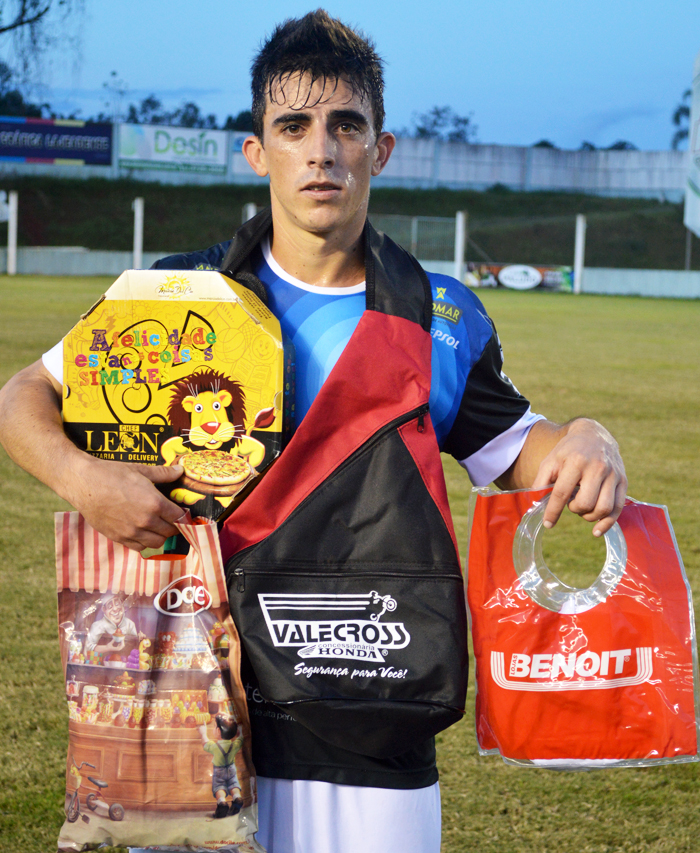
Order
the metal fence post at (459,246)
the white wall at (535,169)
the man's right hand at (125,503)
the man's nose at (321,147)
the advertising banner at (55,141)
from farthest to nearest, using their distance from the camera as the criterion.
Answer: the white wall at (535,169) < the advertising banner at (55,141) < the metal fence post at (459,246) < the man's nose at (321,147) < the man's right hand at (125,503)

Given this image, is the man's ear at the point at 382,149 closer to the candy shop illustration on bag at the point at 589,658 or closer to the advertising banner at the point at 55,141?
the candy shop illustration on bag at the point at 589,658

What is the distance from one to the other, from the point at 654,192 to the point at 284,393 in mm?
60483

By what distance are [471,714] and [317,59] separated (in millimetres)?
2337

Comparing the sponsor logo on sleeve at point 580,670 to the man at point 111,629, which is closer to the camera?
the man at point 111,629

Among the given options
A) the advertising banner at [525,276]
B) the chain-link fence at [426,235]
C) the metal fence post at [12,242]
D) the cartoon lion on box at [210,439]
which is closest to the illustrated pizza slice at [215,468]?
the cartoon lion on box at [210,439]

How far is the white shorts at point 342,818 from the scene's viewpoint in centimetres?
144

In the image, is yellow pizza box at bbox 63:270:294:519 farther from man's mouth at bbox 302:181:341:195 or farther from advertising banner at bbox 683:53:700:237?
advertising banner at bbox 683:53:700:237

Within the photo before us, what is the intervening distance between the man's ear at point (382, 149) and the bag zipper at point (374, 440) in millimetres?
481

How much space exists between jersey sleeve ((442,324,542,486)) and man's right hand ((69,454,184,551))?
0.57 metres

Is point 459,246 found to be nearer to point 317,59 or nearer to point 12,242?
point 12,242

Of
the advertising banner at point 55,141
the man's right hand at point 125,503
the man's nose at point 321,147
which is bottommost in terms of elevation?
the man's right hand at point 125,503

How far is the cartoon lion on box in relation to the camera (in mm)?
1340

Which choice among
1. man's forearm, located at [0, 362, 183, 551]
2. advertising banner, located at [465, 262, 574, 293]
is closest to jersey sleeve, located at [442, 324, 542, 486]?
man's forearm, located at [0, 362, 183, 551]

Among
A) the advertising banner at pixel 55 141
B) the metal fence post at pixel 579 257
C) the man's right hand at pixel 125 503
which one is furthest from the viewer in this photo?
the advertising banner at pixel 55 141
